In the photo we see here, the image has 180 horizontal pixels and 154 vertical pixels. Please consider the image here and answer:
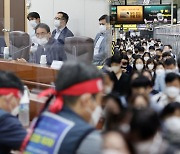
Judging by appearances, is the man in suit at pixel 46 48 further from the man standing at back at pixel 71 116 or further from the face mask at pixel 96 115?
the man standing at back at pixel 71 116

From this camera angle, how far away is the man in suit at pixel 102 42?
723 cm

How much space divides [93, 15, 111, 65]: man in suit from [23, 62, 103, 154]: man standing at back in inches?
186

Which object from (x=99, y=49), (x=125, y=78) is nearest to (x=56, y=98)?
(x=125, y=78)

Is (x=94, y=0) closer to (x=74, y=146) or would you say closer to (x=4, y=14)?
(x=4, y=14)

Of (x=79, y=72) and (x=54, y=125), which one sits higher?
(x=79, y=72)

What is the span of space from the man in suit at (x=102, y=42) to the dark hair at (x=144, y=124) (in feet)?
17.6

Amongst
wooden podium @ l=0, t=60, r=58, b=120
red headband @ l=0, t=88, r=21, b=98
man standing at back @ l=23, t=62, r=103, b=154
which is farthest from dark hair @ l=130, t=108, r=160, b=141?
wooden podium @ l=0, t=60, r=58, b=120

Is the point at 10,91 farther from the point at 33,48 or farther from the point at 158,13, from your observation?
the point at 158,13

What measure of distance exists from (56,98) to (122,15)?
2136 cm

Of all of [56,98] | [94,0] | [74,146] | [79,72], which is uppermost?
[94,0]

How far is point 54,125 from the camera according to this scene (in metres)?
2.09

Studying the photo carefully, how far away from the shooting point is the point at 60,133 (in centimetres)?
205

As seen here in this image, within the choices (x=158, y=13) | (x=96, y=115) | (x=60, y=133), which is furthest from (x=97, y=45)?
(x=158, y=13)

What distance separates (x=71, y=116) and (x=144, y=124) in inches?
27.9
